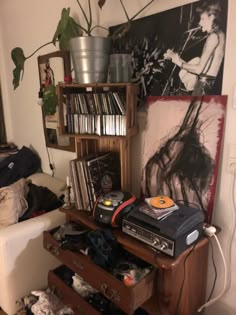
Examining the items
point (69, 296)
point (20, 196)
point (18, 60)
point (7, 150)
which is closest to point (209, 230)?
point (69, 296)

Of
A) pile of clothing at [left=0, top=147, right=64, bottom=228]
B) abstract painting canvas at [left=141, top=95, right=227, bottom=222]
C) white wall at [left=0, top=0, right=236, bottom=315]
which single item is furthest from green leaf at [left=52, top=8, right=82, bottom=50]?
pile of clothing at [left=0, top=147, right=64, bottom=228]

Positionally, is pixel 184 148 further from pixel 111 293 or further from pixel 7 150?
pixel 7 150

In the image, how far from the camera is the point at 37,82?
2.36 metres

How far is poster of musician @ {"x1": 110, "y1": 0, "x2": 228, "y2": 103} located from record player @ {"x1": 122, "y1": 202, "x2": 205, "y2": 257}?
22.7 inches

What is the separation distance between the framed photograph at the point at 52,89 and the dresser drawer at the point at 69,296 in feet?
3.29

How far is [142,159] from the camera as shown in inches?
59.9

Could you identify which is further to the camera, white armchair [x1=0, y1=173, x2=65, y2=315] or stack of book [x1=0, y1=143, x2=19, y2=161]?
stack of book [x1=0, y1=143, x2=19, y2=161]

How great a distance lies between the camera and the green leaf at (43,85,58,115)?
2.10 metres

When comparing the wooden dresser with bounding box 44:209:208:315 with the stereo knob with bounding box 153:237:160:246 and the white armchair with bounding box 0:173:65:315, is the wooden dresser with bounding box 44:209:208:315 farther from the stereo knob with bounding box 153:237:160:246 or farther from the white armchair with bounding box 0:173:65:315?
the white armchair with bounding box 0:173:65:315

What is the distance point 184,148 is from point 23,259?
116 cm

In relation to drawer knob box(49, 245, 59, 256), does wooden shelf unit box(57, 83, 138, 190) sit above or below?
above

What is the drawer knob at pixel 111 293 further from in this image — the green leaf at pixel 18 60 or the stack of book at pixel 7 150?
the stack of book at pixel 7 150

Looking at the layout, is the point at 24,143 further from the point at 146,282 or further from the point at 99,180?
the point at 146,282

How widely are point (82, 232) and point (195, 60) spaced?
104 cm
